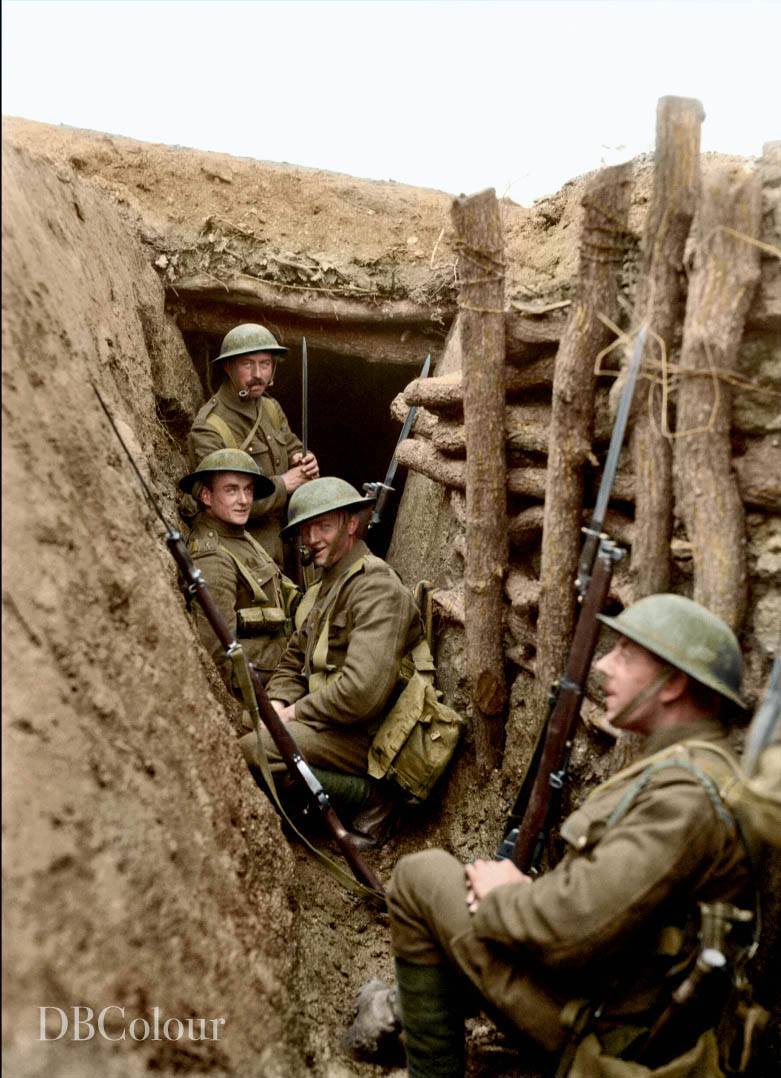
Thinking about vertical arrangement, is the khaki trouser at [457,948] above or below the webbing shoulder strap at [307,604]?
below

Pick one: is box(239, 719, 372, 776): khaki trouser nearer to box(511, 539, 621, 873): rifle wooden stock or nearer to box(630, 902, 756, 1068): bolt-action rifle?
box(511, 539, 621, 873): rifle wooden stock

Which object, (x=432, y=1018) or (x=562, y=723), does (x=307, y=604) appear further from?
(x=432, y=1018)

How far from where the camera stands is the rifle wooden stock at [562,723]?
3699 mm

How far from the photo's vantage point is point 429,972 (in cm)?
332

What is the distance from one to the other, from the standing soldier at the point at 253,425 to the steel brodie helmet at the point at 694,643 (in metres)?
3.76

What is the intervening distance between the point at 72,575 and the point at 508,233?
3986mm

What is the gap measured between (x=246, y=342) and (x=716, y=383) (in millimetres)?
3864

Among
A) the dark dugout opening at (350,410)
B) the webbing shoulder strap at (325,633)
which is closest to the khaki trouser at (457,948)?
the webbing shoulder strap at (325,633)

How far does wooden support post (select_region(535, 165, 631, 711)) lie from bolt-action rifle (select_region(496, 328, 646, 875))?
329 mm

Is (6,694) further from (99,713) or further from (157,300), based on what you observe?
(157,300)

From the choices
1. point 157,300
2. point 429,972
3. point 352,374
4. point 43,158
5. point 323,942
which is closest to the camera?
point 429,972

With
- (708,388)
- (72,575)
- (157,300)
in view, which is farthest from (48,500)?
(157,300)

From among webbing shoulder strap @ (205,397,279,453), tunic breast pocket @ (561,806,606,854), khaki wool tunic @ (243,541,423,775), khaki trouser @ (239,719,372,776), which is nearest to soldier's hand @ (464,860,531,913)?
tunic breast pocket @ (561,806,606,854)

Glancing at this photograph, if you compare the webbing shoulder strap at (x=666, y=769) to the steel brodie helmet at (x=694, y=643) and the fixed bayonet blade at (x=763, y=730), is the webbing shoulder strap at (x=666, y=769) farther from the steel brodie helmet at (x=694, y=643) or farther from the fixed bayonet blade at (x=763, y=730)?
the steel brodie helmet at (x=694, y=643)
